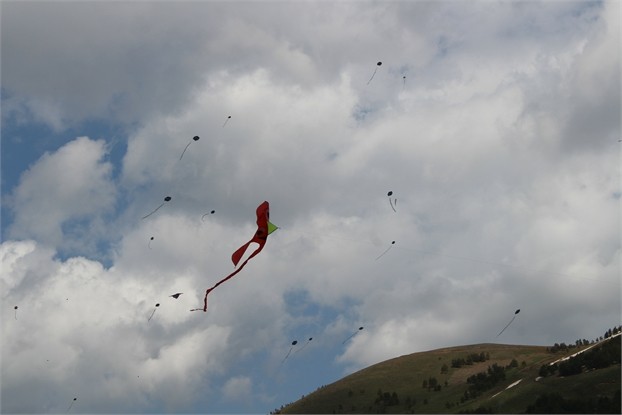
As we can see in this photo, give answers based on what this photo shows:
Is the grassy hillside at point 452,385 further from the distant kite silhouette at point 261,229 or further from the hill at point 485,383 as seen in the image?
the distant kite silhouette at point 261,229

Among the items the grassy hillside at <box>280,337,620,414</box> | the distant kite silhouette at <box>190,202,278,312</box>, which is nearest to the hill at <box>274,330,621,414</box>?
the grassy hillside at <box>280,337,620,414</box>

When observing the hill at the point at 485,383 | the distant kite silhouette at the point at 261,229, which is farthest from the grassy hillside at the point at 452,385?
the distant kite silhouette at the point at 261,229

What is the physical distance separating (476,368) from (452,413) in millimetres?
17333

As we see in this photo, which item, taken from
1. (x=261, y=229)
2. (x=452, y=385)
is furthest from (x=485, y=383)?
(x=261, y=229)

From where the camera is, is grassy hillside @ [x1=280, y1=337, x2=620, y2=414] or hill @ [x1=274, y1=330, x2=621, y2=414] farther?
grassy hillside @ [x1=280, y1=337, x2=620, y2=414]

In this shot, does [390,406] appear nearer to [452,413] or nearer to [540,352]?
[452,413]

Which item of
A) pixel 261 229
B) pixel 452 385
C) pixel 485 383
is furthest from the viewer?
pixel 452 385

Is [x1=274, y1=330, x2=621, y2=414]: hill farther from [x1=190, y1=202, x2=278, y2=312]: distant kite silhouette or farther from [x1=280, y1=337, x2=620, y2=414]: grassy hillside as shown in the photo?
[x1=190, y1=202, x2=278, y2=312]: distant kite silhouette

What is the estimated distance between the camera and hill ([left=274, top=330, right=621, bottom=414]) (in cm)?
5769

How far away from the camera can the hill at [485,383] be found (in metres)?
57.7

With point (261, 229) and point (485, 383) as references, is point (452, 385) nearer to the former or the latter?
point (485, 383)

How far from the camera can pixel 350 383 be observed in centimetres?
8525

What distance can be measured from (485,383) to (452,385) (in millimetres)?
5182

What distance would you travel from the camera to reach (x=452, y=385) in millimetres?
75688
